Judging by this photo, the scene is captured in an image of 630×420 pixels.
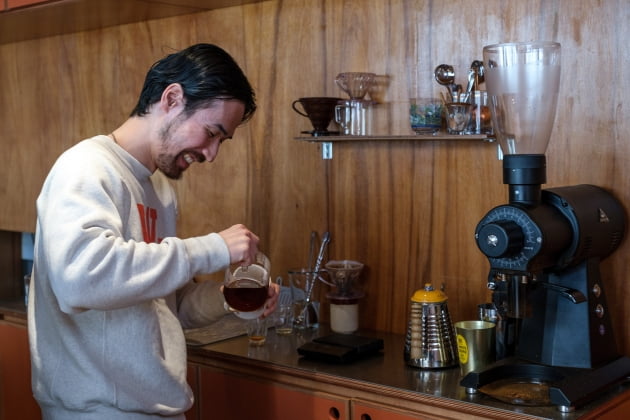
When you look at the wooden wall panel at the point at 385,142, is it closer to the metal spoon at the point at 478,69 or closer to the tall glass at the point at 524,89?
the metal spoon at the point at 478,69

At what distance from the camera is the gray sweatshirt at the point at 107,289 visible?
5.15 feet

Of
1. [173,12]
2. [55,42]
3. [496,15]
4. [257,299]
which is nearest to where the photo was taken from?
[257,299]

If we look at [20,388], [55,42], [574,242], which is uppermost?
[55,42]

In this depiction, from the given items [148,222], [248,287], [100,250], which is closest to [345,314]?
[248,287]

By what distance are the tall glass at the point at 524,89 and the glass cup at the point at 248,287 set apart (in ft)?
1.97

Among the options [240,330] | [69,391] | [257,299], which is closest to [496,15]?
[257,299]

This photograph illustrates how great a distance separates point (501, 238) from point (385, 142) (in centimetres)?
80

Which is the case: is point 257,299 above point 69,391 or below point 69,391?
above

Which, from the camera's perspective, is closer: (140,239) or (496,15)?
(140,239)

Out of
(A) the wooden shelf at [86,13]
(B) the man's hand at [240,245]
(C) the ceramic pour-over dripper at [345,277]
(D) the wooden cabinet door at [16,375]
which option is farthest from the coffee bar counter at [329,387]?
(A) the wooden shelf at [86,13]

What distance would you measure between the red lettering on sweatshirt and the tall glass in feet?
2.55

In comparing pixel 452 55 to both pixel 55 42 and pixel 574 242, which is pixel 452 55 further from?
pixel 55 42

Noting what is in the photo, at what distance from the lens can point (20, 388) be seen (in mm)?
2988

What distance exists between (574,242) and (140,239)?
0.89m
